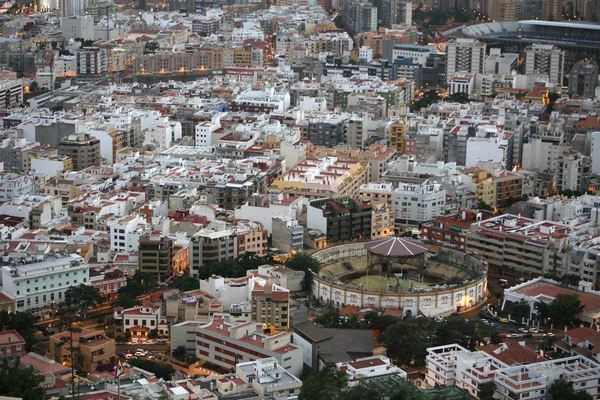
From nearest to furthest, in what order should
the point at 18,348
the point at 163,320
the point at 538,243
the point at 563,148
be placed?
the point at 18,348 → the point at 163,320 → the point at 538,243 → the point at 563,148

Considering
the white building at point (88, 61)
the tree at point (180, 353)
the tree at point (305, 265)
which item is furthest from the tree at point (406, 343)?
the white building at point (88, 61)

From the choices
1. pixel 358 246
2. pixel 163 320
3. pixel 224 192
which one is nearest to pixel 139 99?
pixel 224 192

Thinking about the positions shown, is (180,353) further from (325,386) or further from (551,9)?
(551,9)

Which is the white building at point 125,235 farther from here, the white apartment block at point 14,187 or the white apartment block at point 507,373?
the white apartment block at point 507,373

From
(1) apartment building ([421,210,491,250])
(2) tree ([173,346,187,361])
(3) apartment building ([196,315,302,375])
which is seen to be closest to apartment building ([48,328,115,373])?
(2) tree ([173,346,187,361])

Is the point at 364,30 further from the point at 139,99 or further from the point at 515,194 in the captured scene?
the point at 515,194
